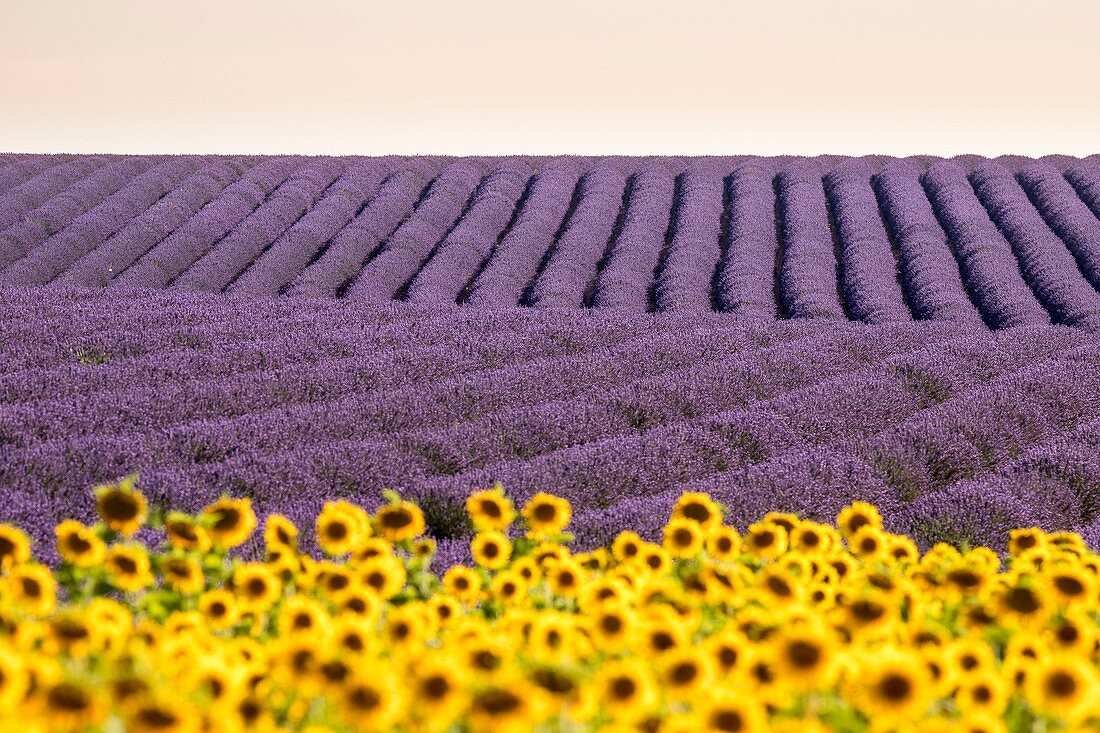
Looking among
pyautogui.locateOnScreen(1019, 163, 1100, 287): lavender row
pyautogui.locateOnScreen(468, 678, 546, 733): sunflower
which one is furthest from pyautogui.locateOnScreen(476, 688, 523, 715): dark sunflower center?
pyautogui.locateOnScreen(1019, 163, 1100, 287): lavender row

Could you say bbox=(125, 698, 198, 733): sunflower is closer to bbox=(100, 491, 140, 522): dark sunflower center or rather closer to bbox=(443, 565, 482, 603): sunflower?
bbox=(100, 491, 140, 522): dark sunflower center

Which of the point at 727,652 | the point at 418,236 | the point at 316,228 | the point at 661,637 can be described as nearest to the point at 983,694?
the point at 727,652

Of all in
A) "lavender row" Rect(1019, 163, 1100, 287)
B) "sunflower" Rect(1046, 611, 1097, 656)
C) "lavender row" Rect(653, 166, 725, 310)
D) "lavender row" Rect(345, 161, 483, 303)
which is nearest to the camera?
"sunflower" Rect(1046, 611, 1097, 656)

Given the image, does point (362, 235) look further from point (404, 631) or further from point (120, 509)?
point (404, 631)

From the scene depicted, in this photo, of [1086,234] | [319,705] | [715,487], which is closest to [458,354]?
[715,487]

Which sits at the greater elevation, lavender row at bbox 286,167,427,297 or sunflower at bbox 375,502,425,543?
lavender row at bbox 286,167,427,297

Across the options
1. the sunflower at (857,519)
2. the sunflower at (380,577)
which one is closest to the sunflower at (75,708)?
the sunflower at (380,577)

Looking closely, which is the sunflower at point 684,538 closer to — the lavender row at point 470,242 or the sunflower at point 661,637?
the sunflower at point 661,637

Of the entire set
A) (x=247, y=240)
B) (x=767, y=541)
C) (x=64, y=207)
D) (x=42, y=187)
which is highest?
(x=42, y=187)

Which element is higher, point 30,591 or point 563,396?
point 563,396
